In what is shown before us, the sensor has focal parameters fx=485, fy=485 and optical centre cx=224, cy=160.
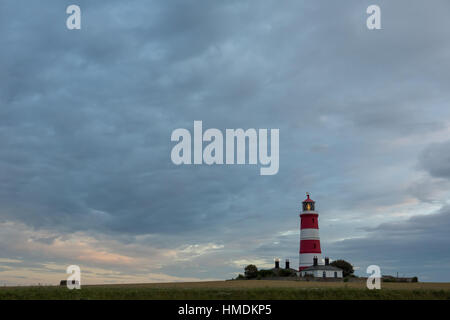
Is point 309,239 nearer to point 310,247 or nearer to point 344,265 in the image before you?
point 310,247

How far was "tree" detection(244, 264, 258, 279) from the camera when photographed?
336 feet

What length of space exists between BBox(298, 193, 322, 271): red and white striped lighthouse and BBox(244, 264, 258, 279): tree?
976cm

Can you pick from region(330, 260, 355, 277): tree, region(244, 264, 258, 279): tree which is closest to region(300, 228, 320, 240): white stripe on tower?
region(244, 264, 258, 279): tree

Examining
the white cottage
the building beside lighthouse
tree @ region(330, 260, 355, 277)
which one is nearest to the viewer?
the white cottage

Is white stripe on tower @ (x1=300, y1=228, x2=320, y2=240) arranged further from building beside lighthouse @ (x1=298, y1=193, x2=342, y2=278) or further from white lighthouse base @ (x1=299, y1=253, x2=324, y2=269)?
white lighthouse base @ (x1=299, y1=253, x2=324, y2=269)

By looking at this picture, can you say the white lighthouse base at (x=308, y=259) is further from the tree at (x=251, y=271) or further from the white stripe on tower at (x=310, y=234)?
the tree at (x=251, y=271)

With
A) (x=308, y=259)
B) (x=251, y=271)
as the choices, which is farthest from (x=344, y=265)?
(x=251, y=271)

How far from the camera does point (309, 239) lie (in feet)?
328
